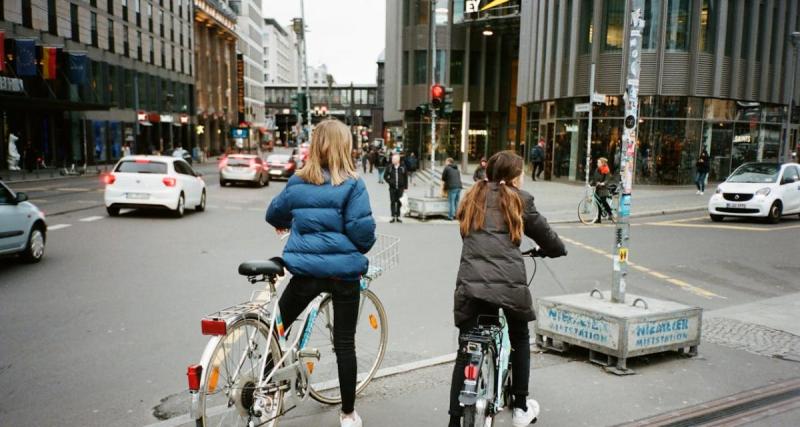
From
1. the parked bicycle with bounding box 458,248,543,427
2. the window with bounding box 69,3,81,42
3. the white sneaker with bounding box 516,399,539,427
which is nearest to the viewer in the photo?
the parked bicycle with bounding box 458,248,543,427

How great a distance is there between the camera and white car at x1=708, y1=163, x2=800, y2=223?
16.5 meters

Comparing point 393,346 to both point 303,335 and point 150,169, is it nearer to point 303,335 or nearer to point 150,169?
point 303,335

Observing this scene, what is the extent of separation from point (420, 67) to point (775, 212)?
32.6 m

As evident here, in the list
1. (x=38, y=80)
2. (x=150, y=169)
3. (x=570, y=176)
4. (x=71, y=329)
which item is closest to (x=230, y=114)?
(x=38, y=80)

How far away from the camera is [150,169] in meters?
16.3

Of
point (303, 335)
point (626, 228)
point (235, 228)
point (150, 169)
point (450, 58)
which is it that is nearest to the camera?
point (303, 335)

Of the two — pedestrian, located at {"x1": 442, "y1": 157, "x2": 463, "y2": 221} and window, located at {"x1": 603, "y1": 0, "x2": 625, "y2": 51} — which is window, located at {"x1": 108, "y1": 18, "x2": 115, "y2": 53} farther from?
pedestrian, located at {"x1": 442, "y1": 157, "x2": 463, "y2": 221}

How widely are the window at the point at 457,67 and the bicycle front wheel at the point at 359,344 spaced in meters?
42.5

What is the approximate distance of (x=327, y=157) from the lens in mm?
3760

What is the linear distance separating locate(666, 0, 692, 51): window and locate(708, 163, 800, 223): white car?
10837 mm

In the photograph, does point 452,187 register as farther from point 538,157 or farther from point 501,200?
point 538,157

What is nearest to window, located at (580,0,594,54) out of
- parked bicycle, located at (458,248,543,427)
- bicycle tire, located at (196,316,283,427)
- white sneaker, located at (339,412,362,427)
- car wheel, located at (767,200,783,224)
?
car wheel, located at (767,200,783,224)

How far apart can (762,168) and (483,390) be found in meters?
17.5

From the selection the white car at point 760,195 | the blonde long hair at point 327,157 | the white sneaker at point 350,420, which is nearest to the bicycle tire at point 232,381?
the white sneaker at point 350,420
